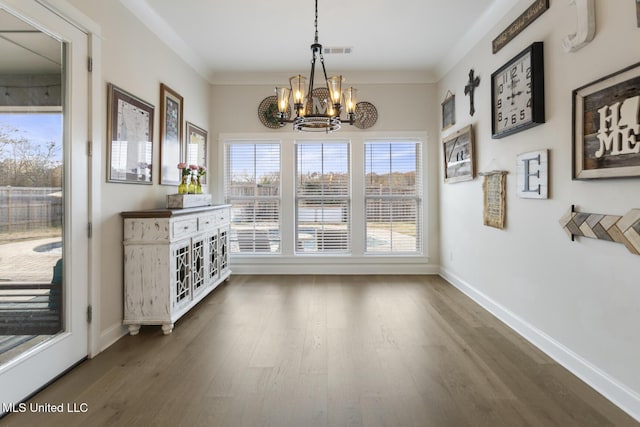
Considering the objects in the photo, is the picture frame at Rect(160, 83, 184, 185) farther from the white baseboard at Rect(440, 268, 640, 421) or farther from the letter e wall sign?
the white baseboard at Rect(440, 268, 640, 421)

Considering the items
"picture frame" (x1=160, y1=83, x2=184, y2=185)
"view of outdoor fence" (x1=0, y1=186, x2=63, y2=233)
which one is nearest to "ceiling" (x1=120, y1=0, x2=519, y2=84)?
"picture frame" (x1=160, y1=83, x2=184, y2=185)

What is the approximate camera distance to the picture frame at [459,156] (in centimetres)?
372

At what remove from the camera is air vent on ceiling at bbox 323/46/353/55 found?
4.03 m

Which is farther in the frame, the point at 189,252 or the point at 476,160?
the point at 476,160

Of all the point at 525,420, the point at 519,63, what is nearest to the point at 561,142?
the point at 519,63

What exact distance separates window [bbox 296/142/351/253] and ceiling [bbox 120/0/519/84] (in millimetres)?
1165

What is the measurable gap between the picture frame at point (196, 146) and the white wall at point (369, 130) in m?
0.25

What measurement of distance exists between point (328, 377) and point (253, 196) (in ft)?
11.0

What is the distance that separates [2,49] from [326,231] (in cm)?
389

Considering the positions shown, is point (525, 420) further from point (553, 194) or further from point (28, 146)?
point (28, 146)

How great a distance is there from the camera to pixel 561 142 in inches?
92.3

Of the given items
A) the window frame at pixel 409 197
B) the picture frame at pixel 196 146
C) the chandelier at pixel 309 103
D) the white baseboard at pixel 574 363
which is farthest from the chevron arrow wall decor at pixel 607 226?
the picture frame at pixel 196 146
